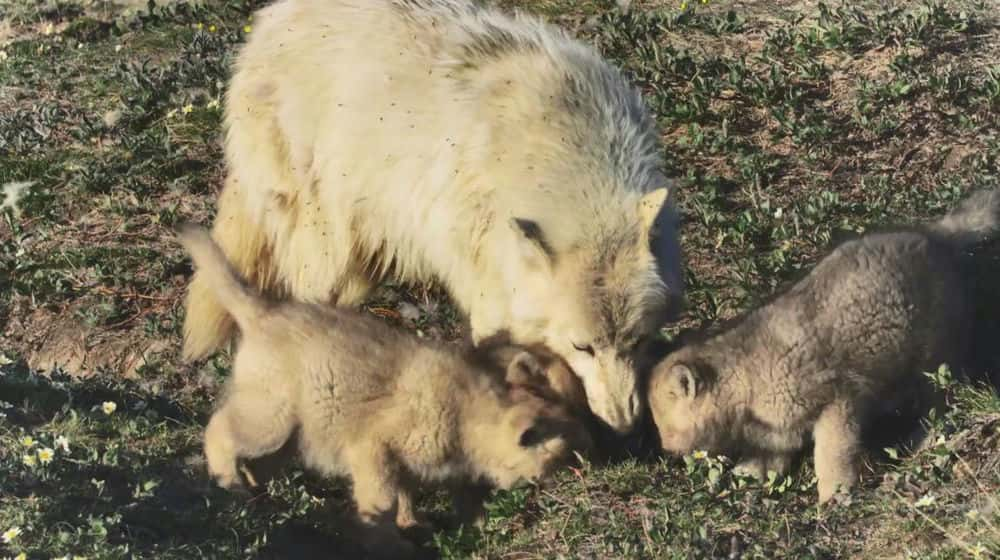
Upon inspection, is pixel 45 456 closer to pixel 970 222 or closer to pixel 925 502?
pixel 925 502

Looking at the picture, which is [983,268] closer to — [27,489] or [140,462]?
[140,462]

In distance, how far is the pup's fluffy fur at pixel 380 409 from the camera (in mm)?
5387

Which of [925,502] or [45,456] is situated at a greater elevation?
[925,502]

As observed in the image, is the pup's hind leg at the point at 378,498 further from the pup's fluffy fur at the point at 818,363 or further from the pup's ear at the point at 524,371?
the pup's fluffy fur at the point at 818,363

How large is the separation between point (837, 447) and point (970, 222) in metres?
1.60

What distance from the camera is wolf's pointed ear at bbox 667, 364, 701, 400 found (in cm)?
545

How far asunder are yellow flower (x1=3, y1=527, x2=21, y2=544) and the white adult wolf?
2.39 metres

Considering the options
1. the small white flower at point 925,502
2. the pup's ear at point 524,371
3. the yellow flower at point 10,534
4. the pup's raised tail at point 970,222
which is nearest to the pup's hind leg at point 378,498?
the pup's ear at point 524,371

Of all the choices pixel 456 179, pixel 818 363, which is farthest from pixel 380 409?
pixel 818 363

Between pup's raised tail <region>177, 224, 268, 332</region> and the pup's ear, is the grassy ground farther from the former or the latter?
pup's raised tail <region>177, 224, 268, 332</region>

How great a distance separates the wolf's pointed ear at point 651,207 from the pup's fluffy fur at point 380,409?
31.2 inches

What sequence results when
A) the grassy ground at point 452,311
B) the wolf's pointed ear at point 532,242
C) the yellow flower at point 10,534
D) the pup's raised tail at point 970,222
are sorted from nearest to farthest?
the yellow flower at point 10,534
the grassy ground at point 452,311
the wolf's pointed ear at point 532,242
the pup's raised tail at point 970,222

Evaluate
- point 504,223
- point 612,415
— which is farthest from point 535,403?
point 504,223

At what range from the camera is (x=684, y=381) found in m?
5.47
